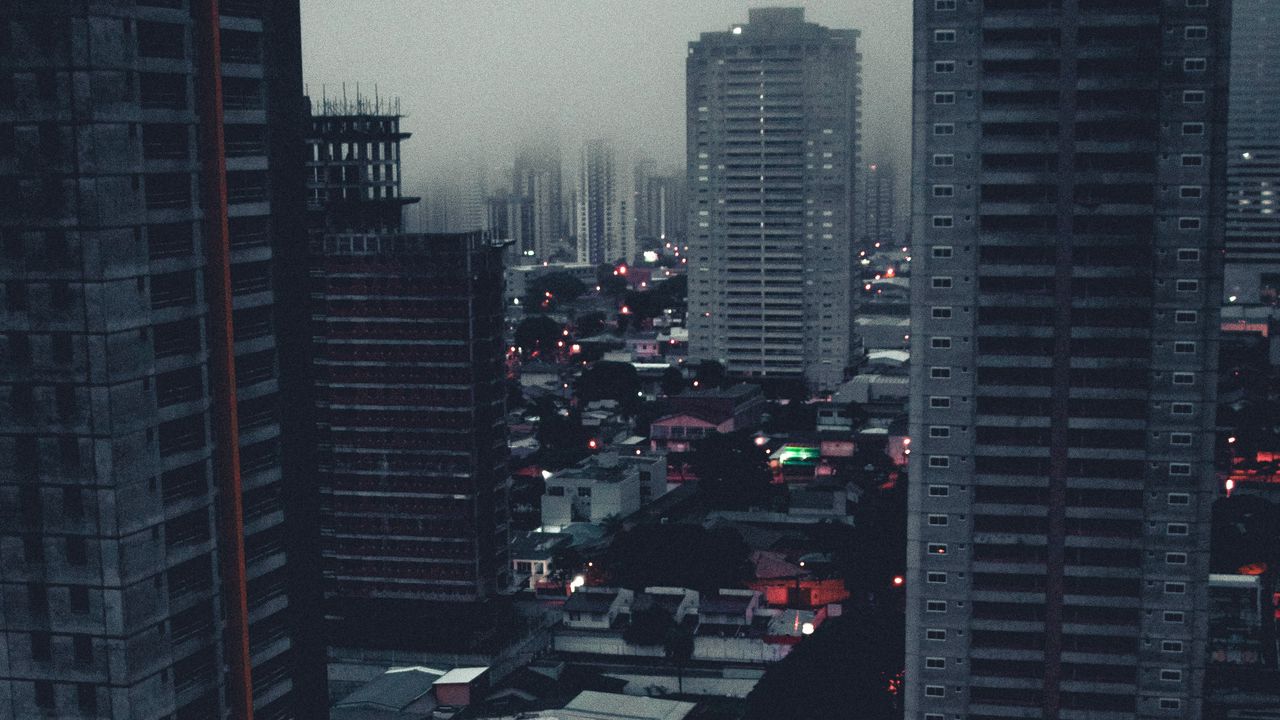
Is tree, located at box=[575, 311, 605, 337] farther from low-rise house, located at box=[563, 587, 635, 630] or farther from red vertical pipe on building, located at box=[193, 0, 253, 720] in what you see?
red vertical pipe on building, located at box=[193, 0, 253, 720]

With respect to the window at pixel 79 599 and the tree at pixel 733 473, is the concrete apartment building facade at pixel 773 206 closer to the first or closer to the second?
the tree at pixel 733 473

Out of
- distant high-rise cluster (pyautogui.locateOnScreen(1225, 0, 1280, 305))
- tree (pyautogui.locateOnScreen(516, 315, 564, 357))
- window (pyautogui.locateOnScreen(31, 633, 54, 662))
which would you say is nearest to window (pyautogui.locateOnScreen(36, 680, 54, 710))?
window (pyautogui.locateOnScreen(31, 633, 54, 662))

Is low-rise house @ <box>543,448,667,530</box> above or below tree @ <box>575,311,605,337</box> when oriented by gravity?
below

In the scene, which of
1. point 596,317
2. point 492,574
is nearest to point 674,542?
point 492,574

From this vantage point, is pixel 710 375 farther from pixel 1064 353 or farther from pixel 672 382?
pixel 1064 353

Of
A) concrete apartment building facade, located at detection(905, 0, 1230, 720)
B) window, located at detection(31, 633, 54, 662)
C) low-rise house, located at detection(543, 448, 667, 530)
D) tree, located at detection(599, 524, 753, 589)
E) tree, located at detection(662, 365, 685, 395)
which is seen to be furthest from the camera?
tree, located at detection(662, 365, 685, 395)

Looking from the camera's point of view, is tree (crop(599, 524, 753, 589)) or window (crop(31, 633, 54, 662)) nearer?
window (crop(31, 633, 54, 662))

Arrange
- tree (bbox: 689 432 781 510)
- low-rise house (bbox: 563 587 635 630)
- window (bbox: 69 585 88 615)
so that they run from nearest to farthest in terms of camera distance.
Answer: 1. window (bbox: 69 585 88 615)
2. low-rise house (bbox: 563 587 635 630)
3. tree (bbox: 689 432 781 510)
